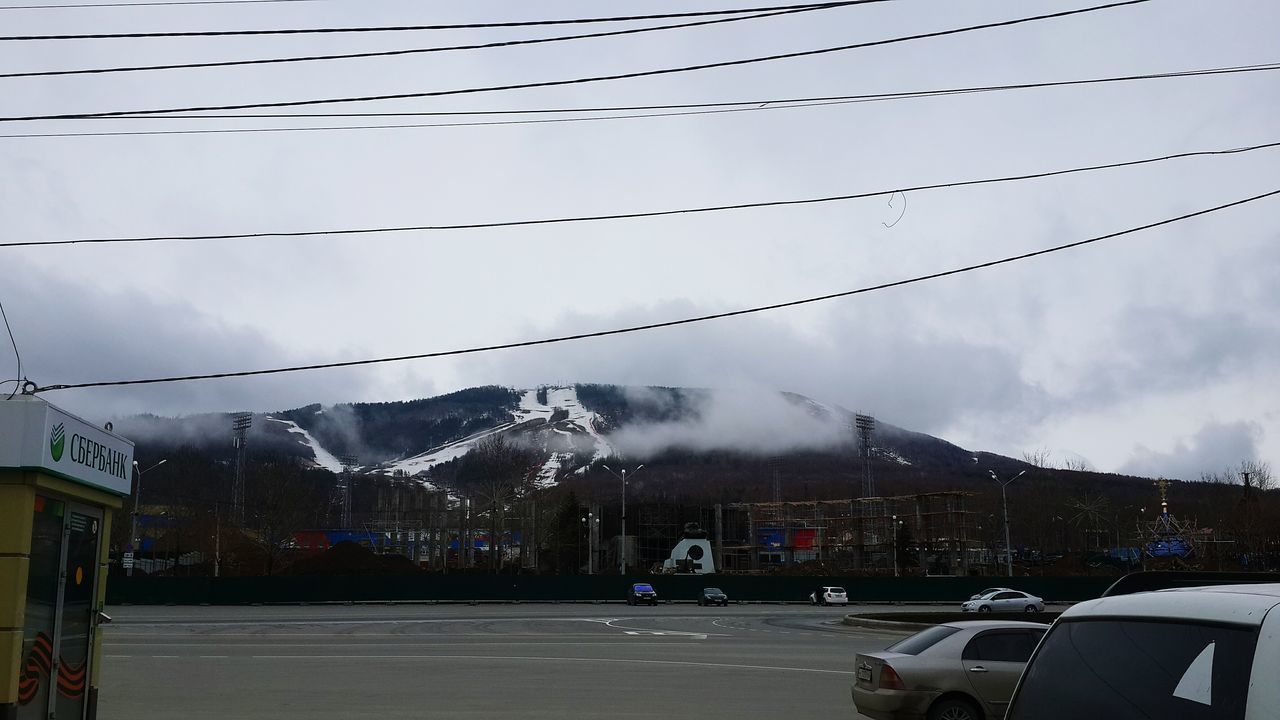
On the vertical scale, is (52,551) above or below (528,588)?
above

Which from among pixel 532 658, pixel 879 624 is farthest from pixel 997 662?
pixel 879 624

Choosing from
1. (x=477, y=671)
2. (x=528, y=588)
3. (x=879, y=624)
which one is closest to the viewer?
(x=477, y=671)

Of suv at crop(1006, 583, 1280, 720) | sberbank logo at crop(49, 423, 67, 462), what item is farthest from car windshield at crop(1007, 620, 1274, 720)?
sberbank logo at crop(49, 423, 67, 462)

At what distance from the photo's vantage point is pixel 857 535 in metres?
120

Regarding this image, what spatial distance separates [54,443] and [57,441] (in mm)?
81

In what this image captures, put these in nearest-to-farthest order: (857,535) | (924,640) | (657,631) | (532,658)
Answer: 1. (924,640)
2. (532,658)
3. (657,631)
4. (857,535)

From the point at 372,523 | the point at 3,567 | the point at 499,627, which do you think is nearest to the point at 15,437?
the point at 3,567

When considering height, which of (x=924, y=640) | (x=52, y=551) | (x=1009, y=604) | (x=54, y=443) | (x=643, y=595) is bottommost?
(x=643, y=595)

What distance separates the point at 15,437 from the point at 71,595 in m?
2.27

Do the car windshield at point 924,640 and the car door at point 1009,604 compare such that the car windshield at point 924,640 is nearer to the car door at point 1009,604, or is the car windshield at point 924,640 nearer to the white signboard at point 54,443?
the white signboard at point 54,443

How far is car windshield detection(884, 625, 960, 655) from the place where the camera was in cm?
1238

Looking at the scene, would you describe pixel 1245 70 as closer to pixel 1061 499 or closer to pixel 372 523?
pixel 1061 499

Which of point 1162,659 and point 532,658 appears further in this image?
point 532,658

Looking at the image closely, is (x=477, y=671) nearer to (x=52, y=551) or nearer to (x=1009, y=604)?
(x=52, y=551)
